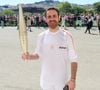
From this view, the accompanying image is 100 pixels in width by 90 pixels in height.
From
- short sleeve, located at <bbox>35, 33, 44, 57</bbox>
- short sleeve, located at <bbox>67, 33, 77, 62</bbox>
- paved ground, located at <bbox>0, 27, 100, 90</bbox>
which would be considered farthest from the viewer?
paved ground, located at <bbox>0, 27, 100, 90</bbox>

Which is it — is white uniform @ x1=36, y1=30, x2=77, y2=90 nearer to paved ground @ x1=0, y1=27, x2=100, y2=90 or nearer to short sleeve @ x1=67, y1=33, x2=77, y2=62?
short sleeve @ x1=67, y1=33, x2=77, y2=62

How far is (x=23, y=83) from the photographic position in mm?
10930

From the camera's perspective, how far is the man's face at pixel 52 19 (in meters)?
5.16

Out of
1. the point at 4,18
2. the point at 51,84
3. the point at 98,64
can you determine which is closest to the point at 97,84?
the point at 98,64

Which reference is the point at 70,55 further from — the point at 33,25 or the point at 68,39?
the point at 33,25

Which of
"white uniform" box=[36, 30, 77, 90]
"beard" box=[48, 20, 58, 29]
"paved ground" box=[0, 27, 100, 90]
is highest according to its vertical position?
"beard" box=[48, 20, 58, 29]

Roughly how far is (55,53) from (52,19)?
0.41 meters

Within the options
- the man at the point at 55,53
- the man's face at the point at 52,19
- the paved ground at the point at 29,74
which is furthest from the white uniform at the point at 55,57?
the paved ground at the point at 29,74

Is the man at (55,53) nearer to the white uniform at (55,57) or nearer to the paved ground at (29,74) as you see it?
the white uniform at (55,57)

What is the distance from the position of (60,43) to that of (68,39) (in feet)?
0.35

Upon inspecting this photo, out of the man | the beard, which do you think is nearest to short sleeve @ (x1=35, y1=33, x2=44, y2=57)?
the man

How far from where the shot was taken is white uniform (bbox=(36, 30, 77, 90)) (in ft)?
17.1

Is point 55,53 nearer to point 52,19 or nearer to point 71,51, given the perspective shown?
point 71,51

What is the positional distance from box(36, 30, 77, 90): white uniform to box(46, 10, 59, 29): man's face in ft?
0.36
